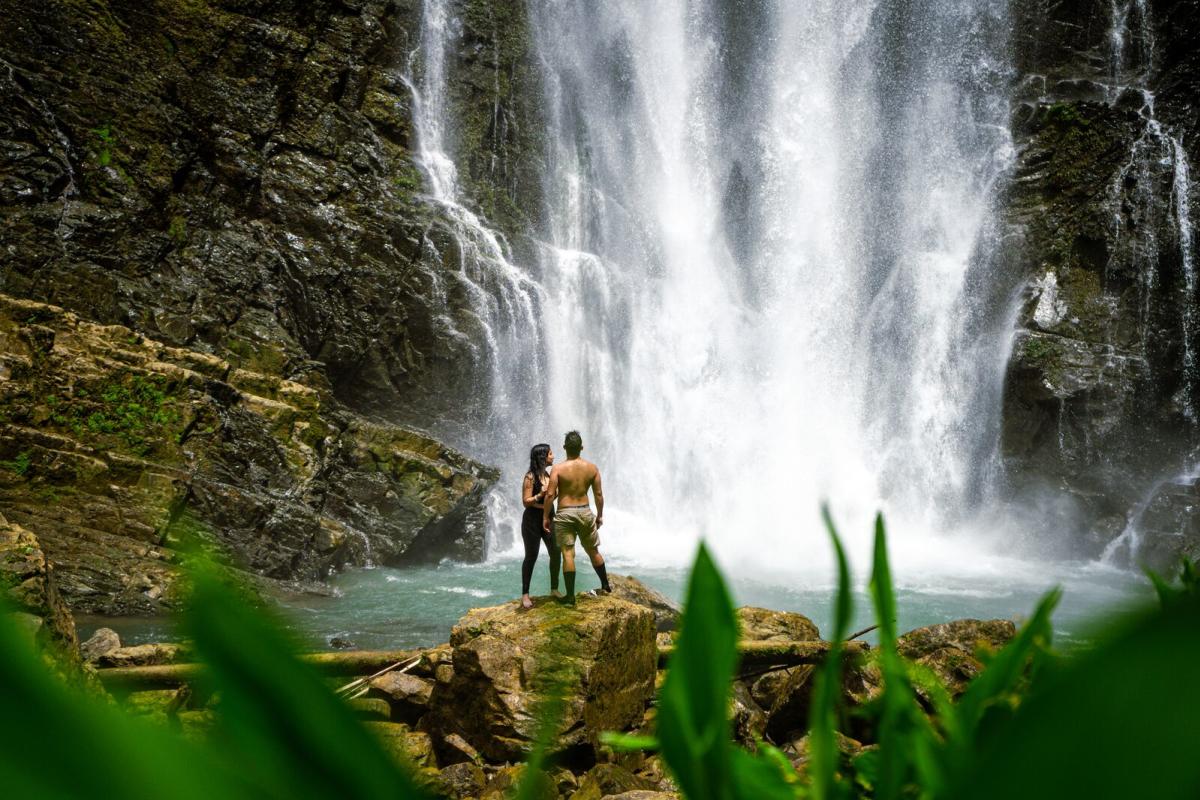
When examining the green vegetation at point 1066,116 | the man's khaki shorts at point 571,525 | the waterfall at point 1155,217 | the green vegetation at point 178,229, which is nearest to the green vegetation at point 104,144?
the green vegetation at point 178,229

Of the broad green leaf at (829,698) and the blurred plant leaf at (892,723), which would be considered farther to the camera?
the blurred plant leaf at (892,723)

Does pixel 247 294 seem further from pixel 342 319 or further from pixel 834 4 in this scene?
pixel 834 4

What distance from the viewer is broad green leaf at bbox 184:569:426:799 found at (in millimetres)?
223

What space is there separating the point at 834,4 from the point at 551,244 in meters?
19.4

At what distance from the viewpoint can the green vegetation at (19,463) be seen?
32.7 ft

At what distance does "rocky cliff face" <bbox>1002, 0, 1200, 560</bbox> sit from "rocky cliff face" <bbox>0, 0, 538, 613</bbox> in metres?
16.9

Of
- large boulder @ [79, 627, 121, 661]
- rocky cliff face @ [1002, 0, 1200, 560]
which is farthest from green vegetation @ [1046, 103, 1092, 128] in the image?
large boulder @ [79, 627, 121, 661]

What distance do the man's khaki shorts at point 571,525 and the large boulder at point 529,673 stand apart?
0.78 m

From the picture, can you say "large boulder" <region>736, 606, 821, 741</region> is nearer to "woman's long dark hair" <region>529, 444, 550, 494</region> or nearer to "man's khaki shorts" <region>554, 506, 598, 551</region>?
"man's khaki shorts" <region>554, 506, 598, 551</region>

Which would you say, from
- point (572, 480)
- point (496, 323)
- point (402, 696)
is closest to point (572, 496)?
point (572, 480)

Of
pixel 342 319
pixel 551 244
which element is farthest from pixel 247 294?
pixel 551 244

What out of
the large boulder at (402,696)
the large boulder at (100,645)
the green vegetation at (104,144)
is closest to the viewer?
the large boulder at (402,696)

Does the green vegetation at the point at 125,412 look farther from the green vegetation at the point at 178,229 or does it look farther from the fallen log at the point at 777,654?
the fallen log at the point at 777,654

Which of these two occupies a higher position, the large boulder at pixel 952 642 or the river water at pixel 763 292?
the river water at pixel 763 292
